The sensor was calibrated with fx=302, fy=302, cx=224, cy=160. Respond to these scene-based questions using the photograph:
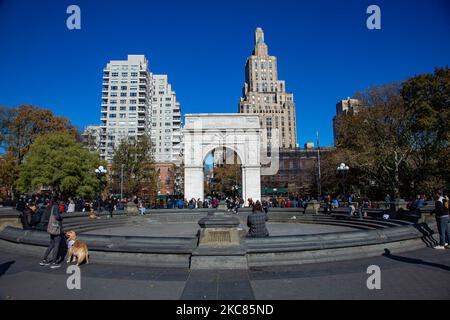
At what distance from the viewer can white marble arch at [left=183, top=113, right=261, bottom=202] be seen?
35.3m

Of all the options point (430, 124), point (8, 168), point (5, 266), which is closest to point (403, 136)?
point (430, 124)

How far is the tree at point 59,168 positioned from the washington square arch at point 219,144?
35.2 ft

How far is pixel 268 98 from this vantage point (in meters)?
116

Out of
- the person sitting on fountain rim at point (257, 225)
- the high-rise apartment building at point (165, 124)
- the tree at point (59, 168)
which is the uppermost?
the high-rise apartment building at point (165, 124)

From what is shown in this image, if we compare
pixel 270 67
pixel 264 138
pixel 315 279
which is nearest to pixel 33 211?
pixel 315 279

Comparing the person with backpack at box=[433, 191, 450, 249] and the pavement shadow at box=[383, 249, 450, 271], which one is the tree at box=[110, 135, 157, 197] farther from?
the person with backpack at box=[433, 191, 450, 249]

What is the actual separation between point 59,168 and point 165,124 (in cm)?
6616

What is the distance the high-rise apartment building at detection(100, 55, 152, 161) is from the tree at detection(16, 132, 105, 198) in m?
52.5

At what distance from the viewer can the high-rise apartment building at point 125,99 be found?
85875 mm

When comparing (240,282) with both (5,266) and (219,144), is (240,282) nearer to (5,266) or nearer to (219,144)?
(5,266)

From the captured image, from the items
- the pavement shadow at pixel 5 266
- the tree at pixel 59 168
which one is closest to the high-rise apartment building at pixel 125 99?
the tree at pixel 59 168

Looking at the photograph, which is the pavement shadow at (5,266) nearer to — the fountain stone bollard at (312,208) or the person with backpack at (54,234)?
the person with backpack at (54,234)

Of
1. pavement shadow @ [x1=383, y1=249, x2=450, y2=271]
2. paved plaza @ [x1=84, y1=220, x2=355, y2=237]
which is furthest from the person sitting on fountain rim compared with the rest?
paved plaza @ [x1=84, y1=220, x2=355, y2=237]
